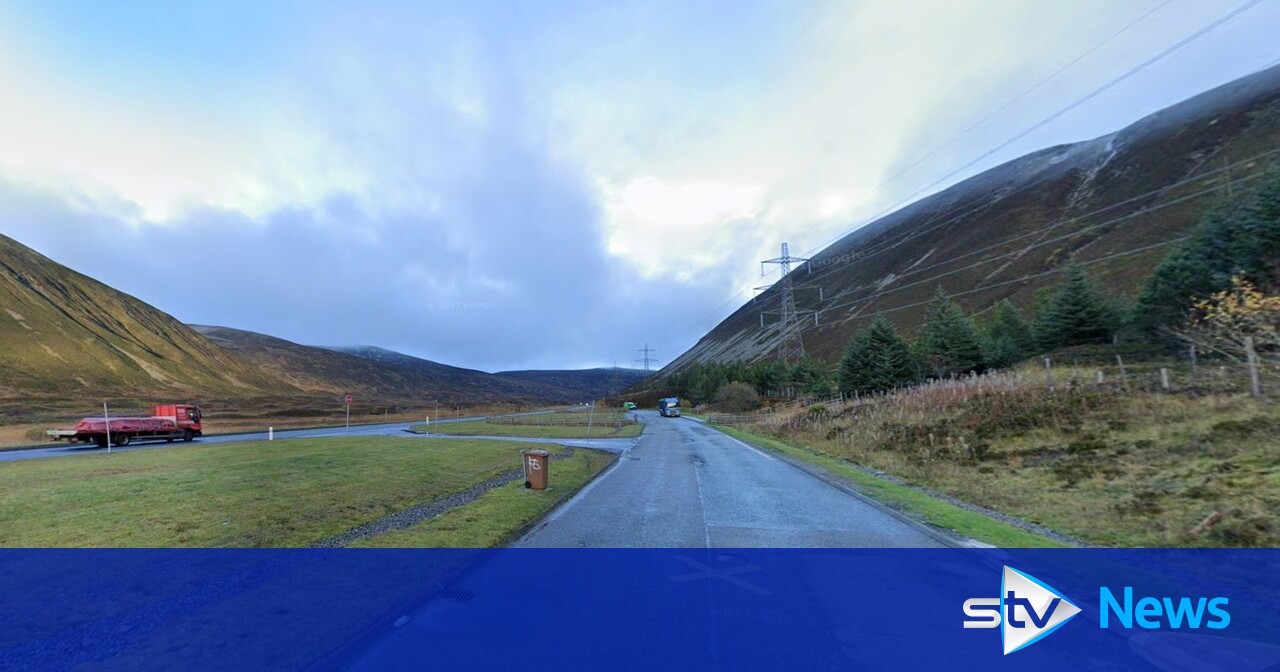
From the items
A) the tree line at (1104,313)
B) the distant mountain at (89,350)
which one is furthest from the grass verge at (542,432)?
the distant mountain at (89,350)

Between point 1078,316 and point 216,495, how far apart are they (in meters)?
55.1

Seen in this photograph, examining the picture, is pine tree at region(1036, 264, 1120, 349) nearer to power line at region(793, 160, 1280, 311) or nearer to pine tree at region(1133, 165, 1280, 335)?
pine tree at region(1133, 165, 1280, 335)

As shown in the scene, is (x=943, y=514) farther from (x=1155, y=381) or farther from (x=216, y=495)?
(x=216, y=495)

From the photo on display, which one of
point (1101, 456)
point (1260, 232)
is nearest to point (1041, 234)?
point (1260, 232)

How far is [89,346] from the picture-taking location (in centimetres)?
10788

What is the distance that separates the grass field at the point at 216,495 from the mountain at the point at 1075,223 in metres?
66.4

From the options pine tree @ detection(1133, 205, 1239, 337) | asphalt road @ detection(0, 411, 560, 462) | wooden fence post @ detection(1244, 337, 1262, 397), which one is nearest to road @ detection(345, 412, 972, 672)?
wooden fence post @ detection(1244, 337, 1262, 397)

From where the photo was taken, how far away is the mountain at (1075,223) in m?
96.3

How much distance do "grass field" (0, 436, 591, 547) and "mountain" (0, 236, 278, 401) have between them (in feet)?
291
